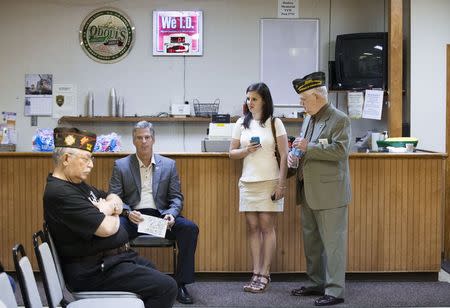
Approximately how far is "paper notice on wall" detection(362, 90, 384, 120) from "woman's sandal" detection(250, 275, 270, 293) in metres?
2.63

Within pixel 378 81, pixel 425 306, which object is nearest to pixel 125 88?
pixel 378 81

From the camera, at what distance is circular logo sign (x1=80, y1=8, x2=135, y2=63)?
24.5ft

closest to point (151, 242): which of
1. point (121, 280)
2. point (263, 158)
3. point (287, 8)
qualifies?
point (263, 158)

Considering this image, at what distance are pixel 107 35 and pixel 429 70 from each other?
3544 mm

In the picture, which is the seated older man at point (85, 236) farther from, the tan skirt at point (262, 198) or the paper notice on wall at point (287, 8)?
the paper notice on wall at point (287, 8)

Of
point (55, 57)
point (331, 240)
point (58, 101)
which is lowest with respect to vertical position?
point (331, 240)

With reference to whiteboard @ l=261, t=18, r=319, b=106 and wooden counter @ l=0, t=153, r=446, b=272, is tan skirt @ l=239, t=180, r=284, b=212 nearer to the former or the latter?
wooden counter @ l=0, t=153, r=446, b=272

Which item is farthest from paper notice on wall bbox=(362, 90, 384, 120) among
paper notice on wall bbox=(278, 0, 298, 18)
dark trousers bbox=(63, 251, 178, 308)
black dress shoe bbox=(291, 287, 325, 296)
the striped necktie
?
dark trousers bbox=(63, 251, 178, 308)

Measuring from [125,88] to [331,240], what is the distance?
154 inches

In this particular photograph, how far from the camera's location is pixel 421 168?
507 centimetres

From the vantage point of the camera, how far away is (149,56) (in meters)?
7.51

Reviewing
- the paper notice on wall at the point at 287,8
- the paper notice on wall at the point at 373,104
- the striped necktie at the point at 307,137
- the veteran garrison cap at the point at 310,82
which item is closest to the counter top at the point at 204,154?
the striped necktie at the point at 307,137

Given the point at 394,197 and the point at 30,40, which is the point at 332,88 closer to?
the point at 394,197

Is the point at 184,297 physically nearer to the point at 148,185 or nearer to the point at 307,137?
the point at 148,185
